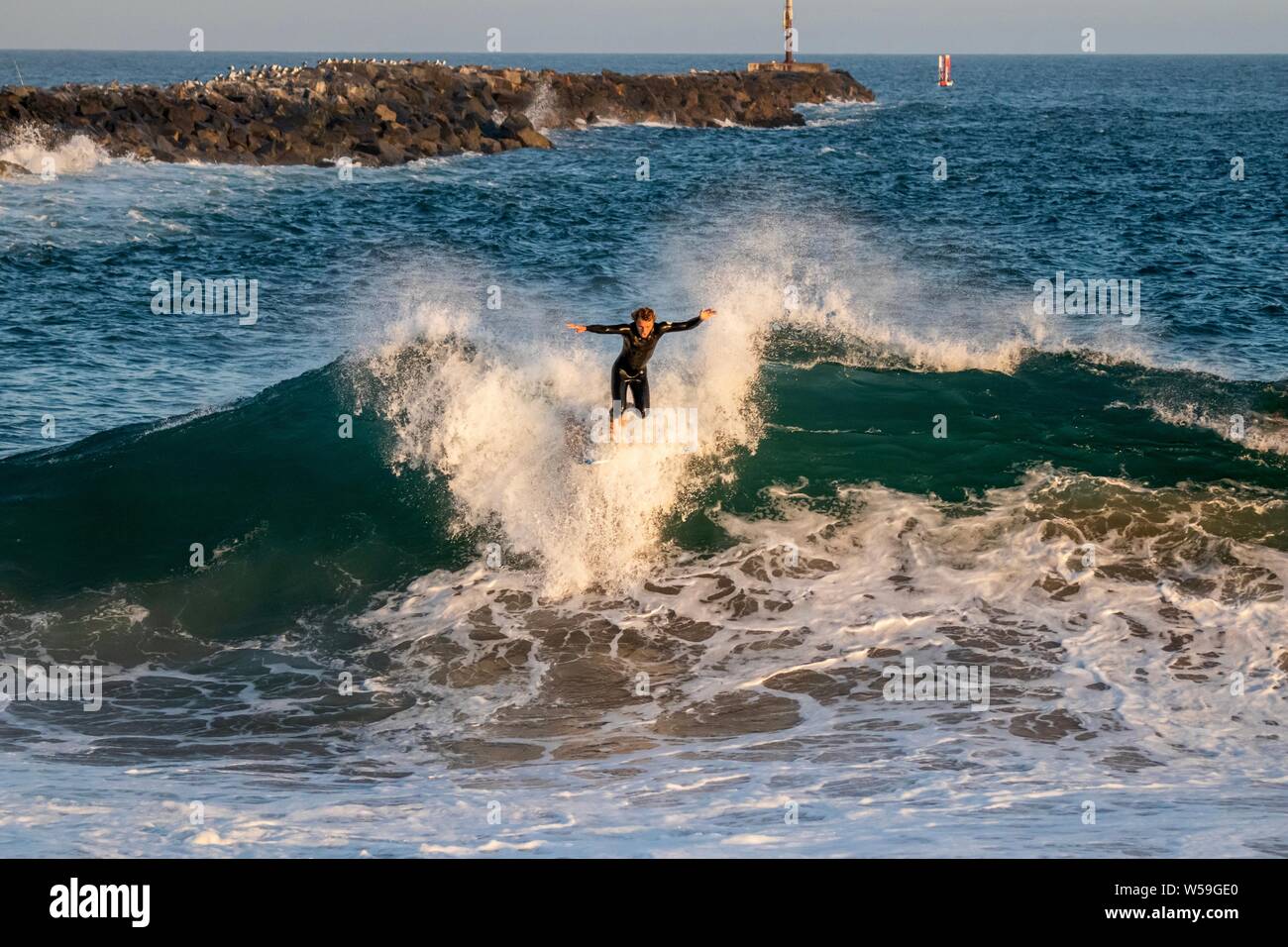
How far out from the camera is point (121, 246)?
30.7m

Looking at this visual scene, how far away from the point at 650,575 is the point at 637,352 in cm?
221

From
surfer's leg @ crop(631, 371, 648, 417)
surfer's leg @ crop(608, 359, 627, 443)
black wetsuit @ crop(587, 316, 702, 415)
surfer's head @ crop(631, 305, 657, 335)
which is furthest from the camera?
surfer's leg @ crop(631, 371, 648, 417)

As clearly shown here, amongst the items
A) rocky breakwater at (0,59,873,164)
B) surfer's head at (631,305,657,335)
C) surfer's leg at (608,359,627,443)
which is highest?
rocky breakwater at (0,59,873,164)

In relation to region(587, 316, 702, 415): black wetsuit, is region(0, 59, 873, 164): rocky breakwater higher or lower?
higher

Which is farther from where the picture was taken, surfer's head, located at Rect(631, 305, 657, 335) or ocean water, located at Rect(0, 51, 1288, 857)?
surfer's head, located at Rect(631, 305, 657, 335)

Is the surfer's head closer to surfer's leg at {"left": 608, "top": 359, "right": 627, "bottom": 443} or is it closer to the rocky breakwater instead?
surfer's leg at {"left": 608, "top": 359, "right": 627, "bottom": 443}

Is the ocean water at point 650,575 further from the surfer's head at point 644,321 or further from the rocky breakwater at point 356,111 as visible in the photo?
the rocky breakwater at point 356,111

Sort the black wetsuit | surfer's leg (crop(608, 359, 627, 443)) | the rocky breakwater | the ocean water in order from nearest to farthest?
the ocean water, the black wetsuit, surfer's leg (crop(608, 359, 627, 443)), the rocky breakwater

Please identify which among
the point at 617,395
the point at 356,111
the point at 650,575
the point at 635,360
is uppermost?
the point at 356,111

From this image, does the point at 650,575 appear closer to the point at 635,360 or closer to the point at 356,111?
the point at 635,360

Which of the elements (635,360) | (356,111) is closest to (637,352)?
(635,360)

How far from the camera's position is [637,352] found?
13172 millimetres

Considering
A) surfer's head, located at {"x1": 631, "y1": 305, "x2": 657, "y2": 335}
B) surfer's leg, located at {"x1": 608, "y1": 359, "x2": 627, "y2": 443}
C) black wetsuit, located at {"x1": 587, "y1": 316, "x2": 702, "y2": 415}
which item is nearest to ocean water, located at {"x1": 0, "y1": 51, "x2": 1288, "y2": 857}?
surfer's leg, located at {"x1": 608, "y1": 359, "x2": 627, "y2": 443}

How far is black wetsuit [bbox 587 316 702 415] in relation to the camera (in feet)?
42.7
